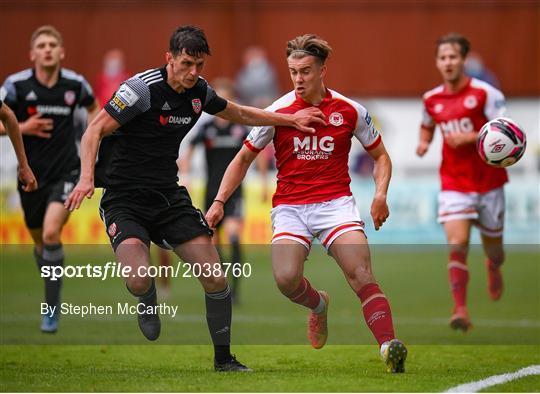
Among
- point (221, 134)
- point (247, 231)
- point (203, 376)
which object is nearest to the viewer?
point (203, 376)

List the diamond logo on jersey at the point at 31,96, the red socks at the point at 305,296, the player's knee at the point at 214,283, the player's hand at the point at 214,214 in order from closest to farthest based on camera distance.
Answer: the player's knee at the point at 214,283
the player's hand at the point at 214,214
the red socks at the point at 305,296
the diamond logo on jersey at the point at 31,96

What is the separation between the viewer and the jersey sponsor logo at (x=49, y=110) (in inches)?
435

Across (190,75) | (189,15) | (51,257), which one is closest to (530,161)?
(189,15)

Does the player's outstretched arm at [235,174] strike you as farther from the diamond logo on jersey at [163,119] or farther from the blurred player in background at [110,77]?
the blurred player in background at [110,77]

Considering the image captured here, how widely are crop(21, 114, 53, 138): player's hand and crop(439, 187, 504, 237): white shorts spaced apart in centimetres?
397

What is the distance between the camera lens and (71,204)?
7.93 m

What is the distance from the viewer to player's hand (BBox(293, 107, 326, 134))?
8.56m

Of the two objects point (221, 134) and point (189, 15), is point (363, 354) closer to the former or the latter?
point (221, 134)

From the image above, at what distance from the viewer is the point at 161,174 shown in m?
8.65

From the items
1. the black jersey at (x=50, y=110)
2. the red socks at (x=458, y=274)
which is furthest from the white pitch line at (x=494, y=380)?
the black jersey at (x=50, y=110)

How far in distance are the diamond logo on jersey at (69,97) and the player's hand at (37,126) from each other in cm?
27

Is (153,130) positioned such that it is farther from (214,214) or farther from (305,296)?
(305,296)

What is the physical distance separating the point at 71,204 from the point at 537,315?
21.2ft

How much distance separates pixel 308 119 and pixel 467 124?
3261 mm
